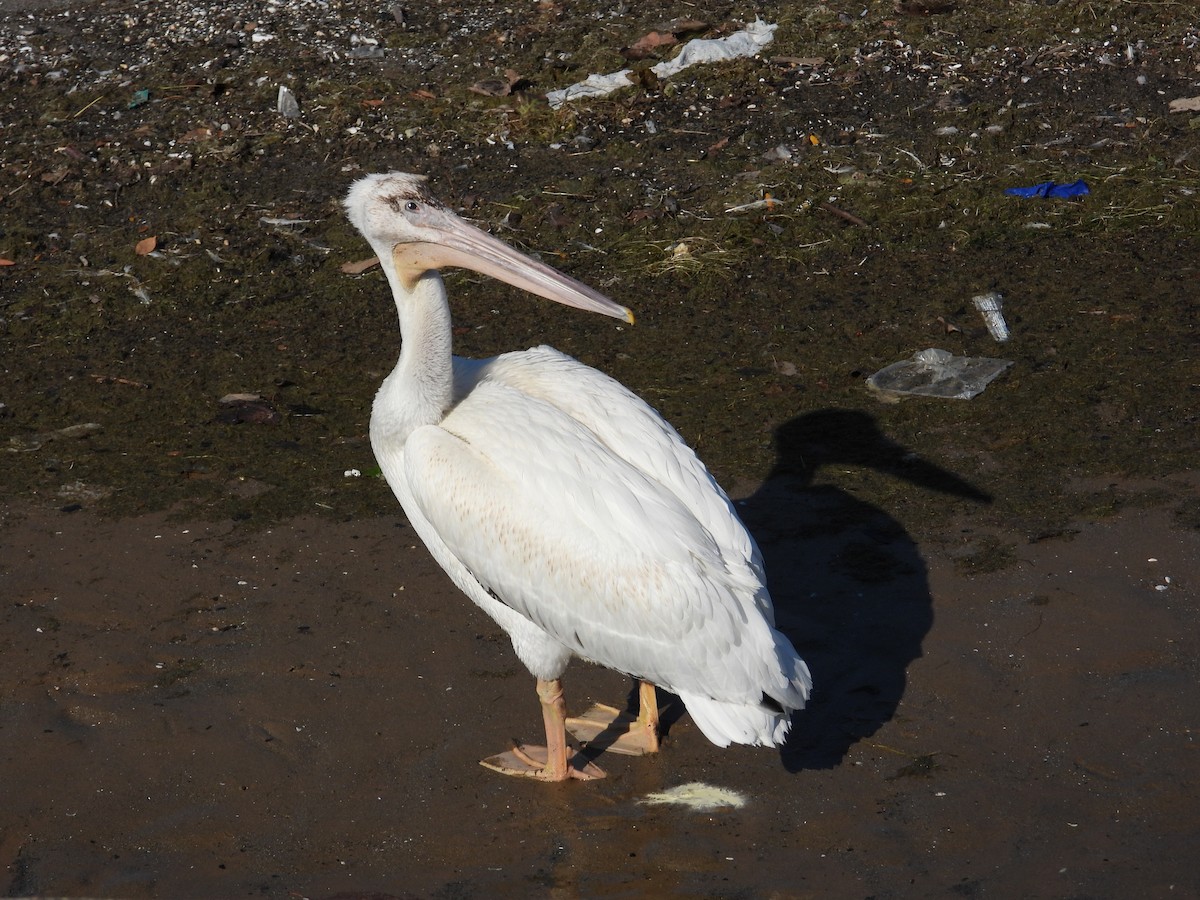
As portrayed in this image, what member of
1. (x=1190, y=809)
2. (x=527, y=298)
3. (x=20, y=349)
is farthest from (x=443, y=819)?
(x=20, y=349)

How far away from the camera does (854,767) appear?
145 inches

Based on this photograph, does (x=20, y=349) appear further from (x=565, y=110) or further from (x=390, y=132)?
(x=565, y=110)

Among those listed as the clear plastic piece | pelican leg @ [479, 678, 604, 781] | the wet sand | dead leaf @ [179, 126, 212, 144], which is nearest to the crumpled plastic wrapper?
dead leaf @ [179, 126, 212, 144]

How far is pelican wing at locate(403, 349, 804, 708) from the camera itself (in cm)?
340

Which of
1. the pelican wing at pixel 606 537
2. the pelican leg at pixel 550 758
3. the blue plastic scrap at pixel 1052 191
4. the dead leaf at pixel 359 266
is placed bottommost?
the pelican leg at pixel 550 758

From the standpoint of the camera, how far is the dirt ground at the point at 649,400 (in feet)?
11.6

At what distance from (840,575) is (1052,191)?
3212 mm

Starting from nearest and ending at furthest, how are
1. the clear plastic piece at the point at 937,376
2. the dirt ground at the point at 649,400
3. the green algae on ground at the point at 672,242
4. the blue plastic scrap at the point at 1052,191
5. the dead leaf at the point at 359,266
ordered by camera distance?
the dirt ground at the point at 649,400
the green algae on ground at the point at 672,242
the clear plastic piece at the point at 937,376
the dead leaf at the point at 359,266
the blue plastic scrap at the point at 1052,191

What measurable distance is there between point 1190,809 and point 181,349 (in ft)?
15.1

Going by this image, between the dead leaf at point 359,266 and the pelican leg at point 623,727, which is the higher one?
the dead leaf at point 359,266

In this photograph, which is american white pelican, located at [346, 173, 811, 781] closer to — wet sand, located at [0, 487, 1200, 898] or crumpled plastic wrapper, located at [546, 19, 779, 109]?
wet sand, located at [0, 487, 1200, 898]

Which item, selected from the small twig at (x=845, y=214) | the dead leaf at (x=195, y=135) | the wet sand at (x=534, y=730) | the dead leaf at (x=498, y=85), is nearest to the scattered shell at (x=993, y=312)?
the small twig at (x=845, y=214)

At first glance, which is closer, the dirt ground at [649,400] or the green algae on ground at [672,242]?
the dirt ground at [649,400]

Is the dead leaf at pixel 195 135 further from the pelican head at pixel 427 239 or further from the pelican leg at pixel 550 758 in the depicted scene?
the pelican leg at pixel 550 758
